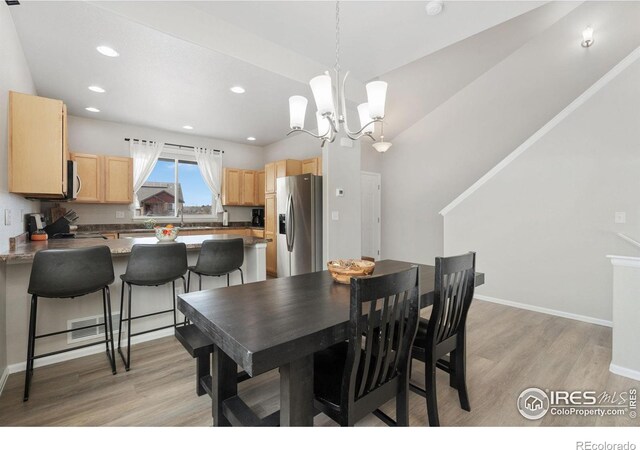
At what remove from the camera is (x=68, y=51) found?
8.72ft

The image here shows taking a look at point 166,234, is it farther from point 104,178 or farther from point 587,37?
point 587,37

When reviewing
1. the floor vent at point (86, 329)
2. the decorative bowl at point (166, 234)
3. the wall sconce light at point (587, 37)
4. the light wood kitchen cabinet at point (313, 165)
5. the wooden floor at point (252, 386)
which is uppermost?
the wall sconce light at point (587, 37)

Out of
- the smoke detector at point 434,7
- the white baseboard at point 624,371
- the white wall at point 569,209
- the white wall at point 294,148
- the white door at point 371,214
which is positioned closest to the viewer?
the white baseboard at point 624,371

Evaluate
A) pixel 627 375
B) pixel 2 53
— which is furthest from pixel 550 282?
pixel 2 53

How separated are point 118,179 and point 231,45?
318 cm

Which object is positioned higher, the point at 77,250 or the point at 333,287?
the point at 77,250

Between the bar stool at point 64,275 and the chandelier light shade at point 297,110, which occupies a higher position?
the chandelier light shade at point 297,110

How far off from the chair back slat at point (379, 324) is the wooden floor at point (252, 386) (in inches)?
24.9

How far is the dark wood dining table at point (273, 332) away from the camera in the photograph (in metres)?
0.97

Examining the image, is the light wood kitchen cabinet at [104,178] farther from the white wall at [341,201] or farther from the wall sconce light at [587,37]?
the wall sconce light at [587,37]

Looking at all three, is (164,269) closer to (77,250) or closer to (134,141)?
(77,250)

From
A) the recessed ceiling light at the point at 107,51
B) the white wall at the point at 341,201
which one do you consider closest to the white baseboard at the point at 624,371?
the white wall at the point at 341,201
